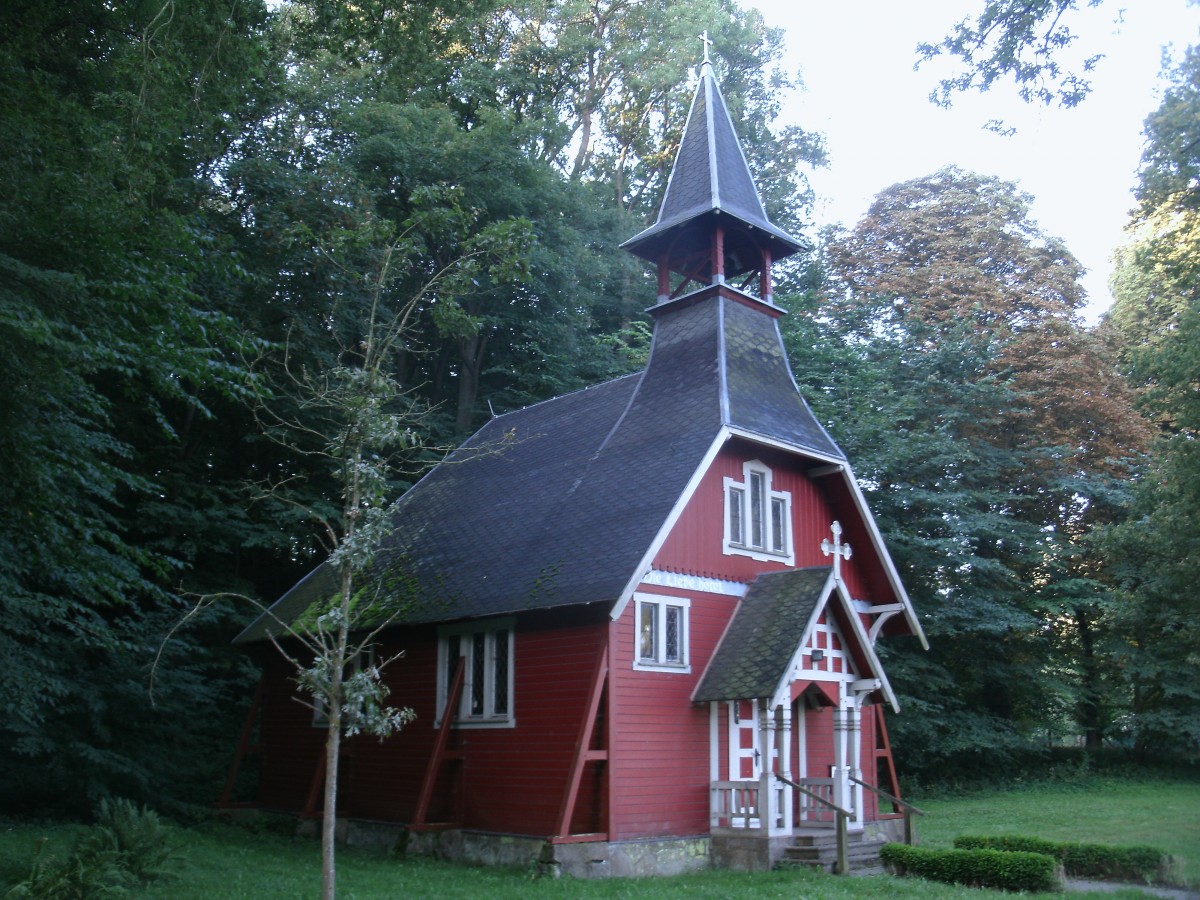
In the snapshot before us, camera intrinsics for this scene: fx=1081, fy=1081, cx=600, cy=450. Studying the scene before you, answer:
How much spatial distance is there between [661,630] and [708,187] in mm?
9406

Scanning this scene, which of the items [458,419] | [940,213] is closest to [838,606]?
[458,419]

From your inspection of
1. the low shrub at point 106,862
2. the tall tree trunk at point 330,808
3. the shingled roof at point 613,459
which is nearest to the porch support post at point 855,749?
the shingled roof at point 613,459

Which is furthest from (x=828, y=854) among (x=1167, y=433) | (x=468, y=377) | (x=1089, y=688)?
(x=1167, y=433)

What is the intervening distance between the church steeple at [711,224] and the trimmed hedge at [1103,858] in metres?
10.6

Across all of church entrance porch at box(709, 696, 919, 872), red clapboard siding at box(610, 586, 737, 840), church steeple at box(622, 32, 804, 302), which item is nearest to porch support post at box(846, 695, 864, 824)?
church entrance porch at box(709, 696, 919, 872)

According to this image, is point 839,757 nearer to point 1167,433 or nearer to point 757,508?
point 757,508

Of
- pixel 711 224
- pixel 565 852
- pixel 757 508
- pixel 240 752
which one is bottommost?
pixel 565 852

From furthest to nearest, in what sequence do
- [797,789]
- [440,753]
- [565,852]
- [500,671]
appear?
[500,671], [440,753], [797,789], [565,852]

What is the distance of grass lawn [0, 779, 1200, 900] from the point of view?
12258 millimetres

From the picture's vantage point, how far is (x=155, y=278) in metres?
13.7

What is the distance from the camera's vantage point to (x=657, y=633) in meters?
15.8

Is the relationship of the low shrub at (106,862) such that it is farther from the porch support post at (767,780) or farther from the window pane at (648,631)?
the porch support post at (767,780)

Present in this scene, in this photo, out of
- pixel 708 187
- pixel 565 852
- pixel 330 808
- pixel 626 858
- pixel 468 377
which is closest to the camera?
pixel 330 808

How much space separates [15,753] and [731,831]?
42.8 ft
